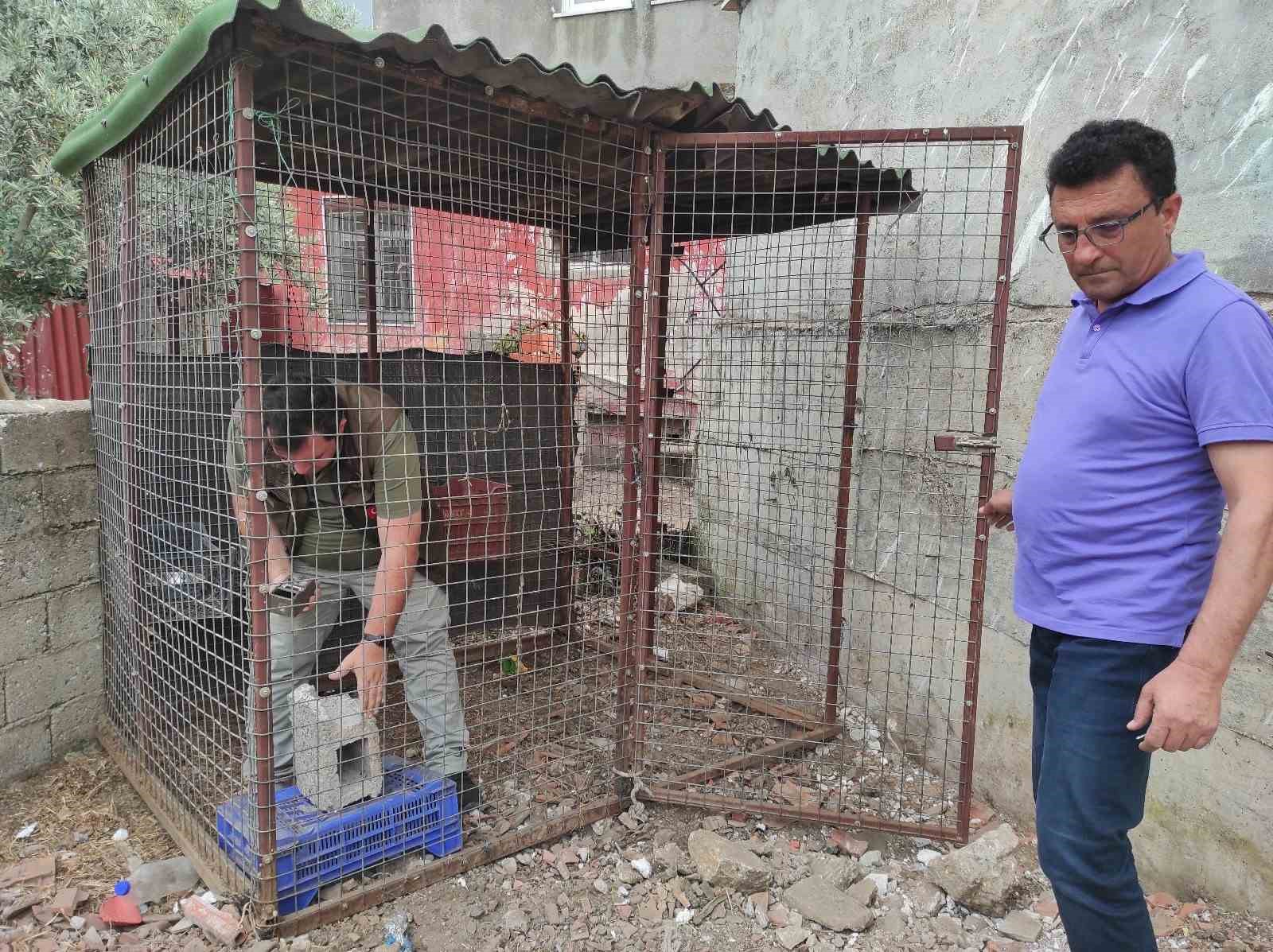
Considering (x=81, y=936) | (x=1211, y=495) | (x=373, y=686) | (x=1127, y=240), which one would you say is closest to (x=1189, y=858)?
(x=1211, y=495)

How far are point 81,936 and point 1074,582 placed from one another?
3075 mm

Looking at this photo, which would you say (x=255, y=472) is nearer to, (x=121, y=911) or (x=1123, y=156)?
(x=121, y=911)

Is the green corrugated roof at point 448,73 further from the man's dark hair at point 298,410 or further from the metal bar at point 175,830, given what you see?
the metal bar at point 175,830

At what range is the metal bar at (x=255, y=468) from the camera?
2.16 meters

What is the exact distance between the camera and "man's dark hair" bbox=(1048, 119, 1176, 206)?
1.61 metres

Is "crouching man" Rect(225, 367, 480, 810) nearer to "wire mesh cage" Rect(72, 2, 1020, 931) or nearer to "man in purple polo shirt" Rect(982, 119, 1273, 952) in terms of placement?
"wire mesh cage" Rect(72, 2, 1020, 931)

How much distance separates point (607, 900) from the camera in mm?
2768

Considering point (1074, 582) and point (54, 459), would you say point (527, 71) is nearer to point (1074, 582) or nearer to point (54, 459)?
point (1074, 582)

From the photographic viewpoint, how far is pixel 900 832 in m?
2.95

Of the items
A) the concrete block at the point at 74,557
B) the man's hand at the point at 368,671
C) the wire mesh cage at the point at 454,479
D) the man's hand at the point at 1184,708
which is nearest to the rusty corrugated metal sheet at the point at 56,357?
the wire mesh cage at the point at 454,479

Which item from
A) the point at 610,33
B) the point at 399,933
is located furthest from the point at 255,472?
the point at 610,33

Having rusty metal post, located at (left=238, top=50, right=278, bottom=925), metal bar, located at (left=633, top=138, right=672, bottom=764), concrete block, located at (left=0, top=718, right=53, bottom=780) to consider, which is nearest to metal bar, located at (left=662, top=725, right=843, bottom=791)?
metal bar, located at (left=633, top=138, right=672, bottom=764)

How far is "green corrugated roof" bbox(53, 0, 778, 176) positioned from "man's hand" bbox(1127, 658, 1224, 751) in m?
2.14

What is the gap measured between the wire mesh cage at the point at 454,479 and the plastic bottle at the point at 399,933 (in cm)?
13
